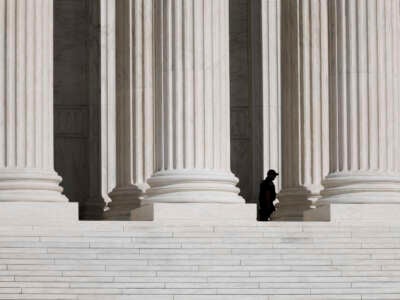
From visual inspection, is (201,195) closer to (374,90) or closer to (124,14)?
(374,90)

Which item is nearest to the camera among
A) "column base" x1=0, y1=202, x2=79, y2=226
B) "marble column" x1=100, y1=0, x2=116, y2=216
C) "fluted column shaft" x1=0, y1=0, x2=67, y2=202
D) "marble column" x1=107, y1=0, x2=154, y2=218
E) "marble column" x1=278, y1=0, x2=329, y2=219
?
"column base" x1=0, y1=202, x2=79, y2=226

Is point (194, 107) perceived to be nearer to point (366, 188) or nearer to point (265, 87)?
point (366, 188)

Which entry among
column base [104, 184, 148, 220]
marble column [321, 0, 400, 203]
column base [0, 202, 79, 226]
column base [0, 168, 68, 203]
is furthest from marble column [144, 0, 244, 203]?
column base [104, 184, 148, 220]

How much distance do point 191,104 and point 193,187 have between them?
6.56m

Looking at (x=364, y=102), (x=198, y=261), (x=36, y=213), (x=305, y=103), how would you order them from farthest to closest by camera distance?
(x=305, y=103)
(x=364, y=102)
(x=36, y=213)
(x=198, y=261)

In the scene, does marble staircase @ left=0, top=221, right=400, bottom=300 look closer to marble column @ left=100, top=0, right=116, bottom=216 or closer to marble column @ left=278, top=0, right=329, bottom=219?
marble column @ left=278, top=0, right=329, bottom=219

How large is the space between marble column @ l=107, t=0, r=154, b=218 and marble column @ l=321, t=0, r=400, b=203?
68.1 feet

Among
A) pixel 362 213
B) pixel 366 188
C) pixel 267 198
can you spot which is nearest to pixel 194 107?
pixel 366 188

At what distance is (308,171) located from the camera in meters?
132

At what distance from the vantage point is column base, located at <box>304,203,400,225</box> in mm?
115438

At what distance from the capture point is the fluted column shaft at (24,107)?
4299 inches

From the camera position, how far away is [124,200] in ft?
435

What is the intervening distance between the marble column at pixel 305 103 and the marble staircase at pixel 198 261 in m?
23.8

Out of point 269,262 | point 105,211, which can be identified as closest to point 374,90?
point 269,262
